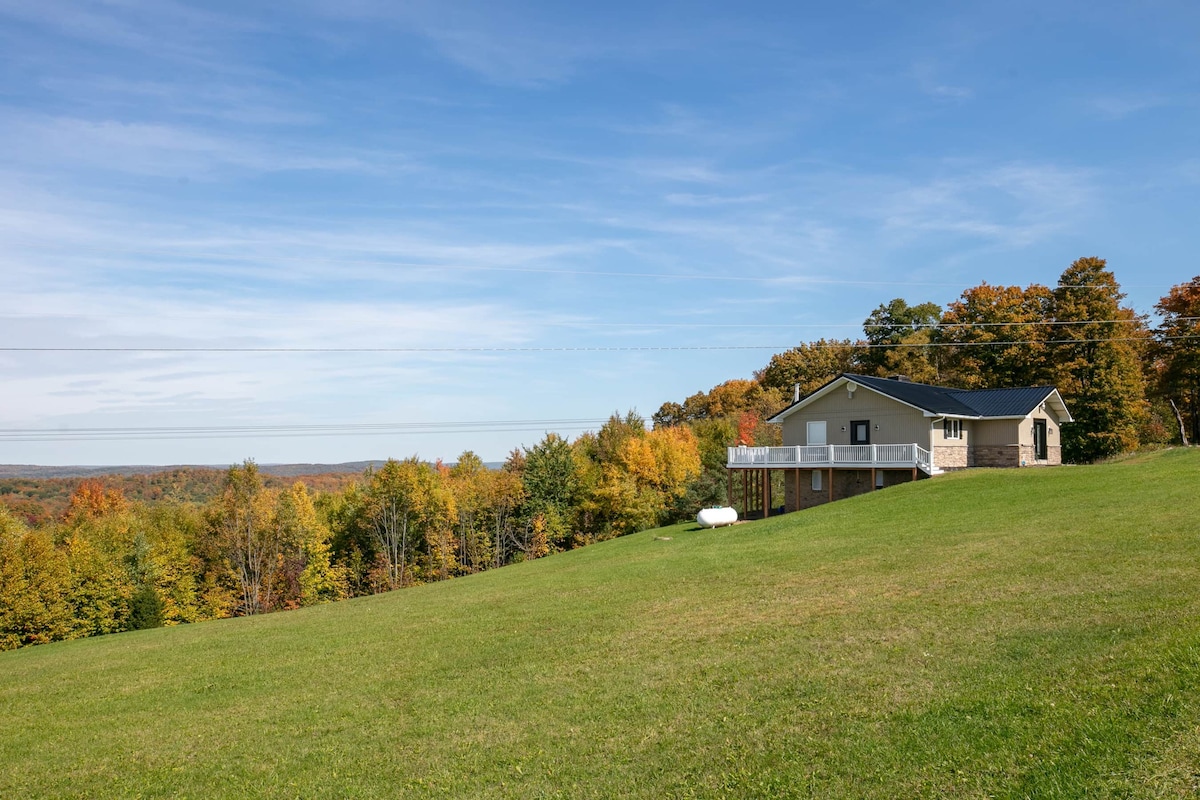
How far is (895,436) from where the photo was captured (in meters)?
35.5

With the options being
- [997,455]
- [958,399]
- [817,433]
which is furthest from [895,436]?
[958,399]

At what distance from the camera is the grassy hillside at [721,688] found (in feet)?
23.1

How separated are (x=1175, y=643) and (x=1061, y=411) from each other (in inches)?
1406

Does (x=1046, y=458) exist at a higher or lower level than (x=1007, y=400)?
lower

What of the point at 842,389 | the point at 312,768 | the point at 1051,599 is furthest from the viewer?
the point at 842,389

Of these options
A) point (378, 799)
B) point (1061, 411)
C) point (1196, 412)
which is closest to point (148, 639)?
point (378, 799)

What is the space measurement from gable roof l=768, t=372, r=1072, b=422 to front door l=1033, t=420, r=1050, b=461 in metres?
1.14

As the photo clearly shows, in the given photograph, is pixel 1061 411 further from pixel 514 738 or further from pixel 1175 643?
pixel 514 738

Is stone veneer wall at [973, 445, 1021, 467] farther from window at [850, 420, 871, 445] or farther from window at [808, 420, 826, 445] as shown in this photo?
window at [808, 420, 826, 445]

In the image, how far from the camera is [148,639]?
22.9m

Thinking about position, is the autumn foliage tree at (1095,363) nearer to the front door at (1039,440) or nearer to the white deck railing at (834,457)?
the front door at (1039,440)

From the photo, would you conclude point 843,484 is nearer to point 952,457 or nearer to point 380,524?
point 952,457

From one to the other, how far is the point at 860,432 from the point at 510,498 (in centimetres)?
2842

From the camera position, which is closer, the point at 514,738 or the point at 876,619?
the point at 514,738
